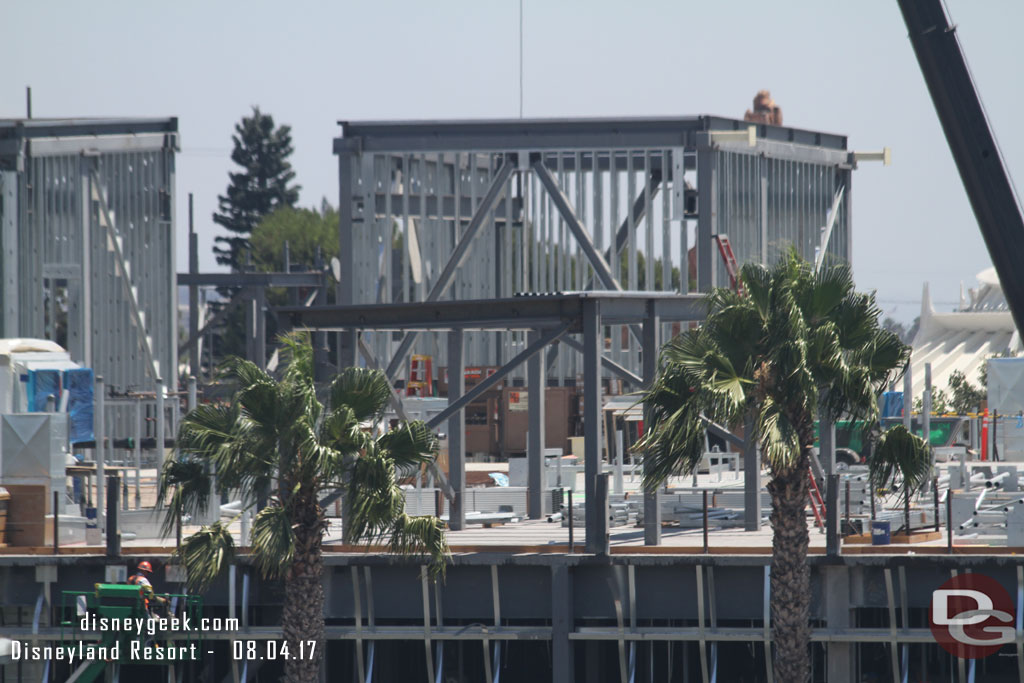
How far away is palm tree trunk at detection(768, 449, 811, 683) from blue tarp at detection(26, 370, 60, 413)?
1592 cm

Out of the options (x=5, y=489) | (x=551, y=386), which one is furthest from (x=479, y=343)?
(x=5, y=489)

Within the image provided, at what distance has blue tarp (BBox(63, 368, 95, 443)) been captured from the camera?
1220 inches

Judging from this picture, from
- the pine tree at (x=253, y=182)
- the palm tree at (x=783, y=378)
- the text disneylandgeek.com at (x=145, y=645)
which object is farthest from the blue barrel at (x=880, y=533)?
the pine tree at (x=253, y=182)

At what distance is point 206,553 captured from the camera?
66.9 ft

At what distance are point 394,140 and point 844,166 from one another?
1062 centimetres

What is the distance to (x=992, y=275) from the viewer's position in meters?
89.9

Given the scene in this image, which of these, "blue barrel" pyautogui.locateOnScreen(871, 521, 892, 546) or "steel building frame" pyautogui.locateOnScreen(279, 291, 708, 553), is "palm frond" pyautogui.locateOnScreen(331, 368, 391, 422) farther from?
"blue barrel" pyautogui.locateOnScreen(871, 521, 892, 546)

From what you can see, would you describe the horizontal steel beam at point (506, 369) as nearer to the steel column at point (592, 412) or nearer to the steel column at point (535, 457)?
the steel column at point (592, 412)

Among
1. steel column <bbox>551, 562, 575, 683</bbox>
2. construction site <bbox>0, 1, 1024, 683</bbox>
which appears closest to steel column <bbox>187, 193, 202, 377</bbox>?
construction site <bbox>0, 1, 1024, 683</bbox>

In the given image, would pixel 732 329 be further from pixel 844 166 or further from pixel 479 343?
pixel 479 343

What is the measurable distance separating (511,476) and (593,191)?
20.7 feet

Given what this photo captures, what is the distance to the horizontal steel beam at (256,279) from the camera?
166ft

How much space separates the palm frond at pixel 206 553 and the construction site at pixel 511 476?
1.47 m

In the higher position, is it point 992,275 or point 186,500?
point 992,275
